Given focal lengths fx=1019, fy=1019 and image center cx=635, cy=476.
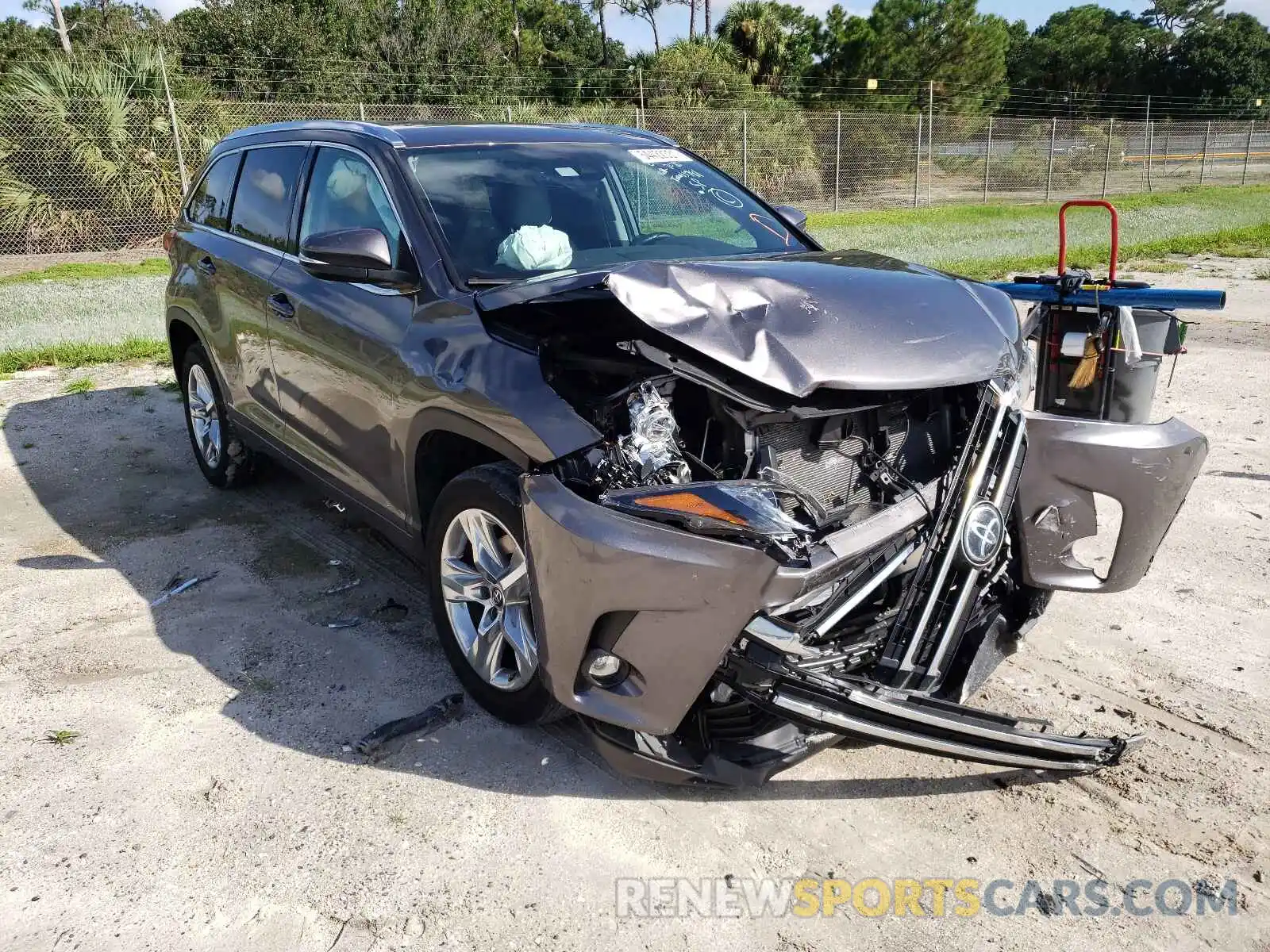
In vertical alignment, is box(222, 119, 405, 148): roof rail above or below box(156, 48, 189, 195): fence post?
below

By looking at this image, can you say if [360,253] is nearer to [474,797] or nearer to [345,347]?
[345,347]

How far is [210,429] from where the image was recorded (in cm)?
596

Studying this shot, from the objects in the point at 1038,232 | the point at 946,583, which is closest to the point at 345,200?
the point at 946,583

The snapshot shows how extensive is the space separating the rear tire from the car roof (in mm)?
1525

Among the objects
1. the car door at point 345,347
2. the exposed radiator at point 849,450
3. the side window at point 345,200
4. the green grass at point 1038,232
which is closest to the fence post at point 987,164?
the green grass at point 1038,232

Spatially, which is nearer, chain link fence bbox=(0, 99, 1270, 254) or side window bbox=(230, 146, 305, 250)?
side window bbox=(230, 146, 305, 250)

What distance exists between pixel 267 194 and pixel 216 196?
852 mm

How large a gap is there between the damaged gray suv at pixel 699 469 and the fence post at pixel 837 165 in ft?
63.7

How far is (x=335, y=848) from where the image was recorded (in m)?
2.93

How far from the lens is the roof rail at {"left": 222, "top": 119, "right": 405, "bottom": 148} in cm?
411

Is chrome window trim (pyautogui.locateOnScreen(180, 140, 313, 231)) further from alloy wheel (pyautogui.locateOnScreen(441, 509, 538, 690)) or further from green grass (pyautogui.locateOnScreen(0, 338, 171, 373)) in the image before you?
green grass (pyautogui.locateOnScreen(0, 338, 171, 373))

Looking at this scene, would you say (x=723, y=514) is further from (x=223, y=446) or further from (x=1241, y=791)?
(x=223, y=446)


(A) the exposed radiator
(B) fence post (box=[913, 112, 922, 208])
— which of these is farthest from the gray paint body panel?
(B) fence post (box=[913, 112, 922, 208])

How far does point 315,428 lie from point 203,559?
44.7 inches
